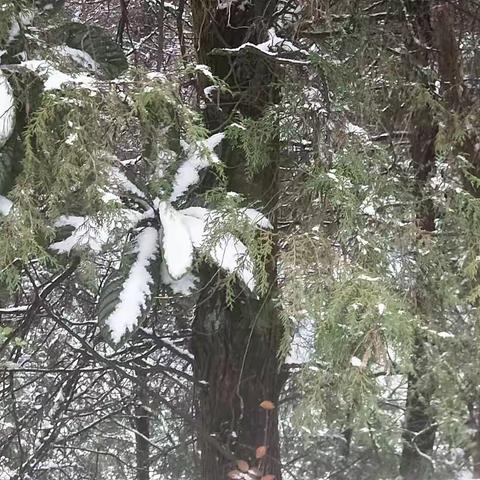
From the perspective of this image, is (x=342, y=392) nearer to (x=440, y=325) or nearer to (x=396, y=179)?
(x=440, y=325)

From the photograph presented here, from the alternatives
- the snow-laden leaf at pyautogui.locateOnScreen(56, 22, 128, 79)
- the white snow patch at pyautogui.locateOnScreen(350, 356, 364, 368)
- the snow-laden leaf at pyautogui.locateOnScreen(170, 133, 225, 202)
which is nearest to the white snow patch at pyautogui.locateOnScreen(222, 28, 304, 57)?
the snow-laden leaf at pyautogui.locateOnScreen(56, 22, 128, 79)

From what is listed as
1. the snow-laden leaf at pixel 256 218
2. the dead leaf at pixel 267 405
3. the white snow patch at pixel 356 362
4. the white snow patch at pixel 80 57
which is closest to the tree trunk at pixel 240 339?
the dead leaf at pixel 267 405

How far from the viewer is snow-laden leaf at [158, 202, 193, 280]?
1512 millimetres

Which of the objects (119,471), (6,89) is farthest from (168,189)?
(119,471)

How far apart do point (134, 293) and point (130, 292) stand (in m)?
0.01

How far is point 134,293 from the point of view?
163cm

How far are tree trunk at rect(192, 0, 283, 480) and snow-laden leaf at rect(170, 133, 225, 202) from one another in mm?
393

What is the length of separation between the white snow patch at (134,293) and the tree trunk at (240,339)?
1.81 feet

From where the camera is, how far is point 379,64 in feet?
7.23

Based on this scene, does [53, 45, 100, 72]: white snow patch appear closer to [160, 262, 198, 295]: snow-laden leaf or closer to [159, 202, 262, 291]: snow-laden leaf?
[159, 202, 262, 291]: snow-laden leaf

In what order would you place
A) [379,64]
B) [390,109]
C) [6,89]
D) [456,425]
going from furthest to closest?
[390,109] < [379,64] < [456,425] < [6,89]

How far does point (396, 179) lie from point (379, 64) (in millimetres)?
400

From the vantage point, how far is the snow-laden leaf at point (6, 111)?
151 cm

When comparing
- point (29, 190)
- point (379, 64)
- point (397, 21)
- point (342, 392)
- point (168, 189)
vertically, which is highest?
point (397, 21)
